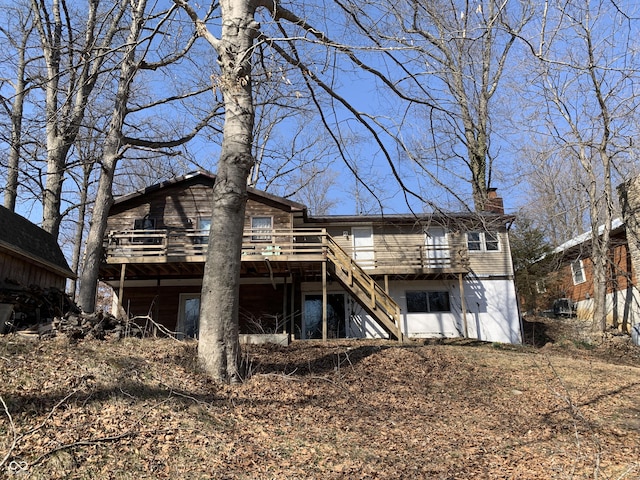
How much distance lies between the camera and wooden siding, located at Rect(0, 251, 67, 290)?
29.8 ft

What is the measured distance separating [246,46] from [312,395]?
18.5 ft

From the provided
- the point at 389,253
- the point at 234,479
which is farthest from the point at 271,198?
the point at 234,479

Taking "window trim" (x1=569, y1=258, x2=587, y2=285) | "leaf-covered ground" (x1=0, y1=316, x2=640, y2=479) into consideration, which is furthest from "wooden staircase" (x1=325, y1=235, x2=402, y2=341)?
"window trim" (x1=569, y1=258, x2=587, y2=285)

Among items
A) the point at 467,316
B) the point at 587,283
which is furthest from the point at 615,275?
the point at 467,316

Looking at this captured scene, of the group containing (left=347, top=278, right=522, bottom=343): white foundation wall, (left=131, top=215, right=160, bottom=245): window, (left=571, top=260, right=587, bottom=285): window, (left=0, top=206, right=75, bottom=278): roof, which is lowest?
(left=347, top=278, right=522, bottom=343): white foundation wall

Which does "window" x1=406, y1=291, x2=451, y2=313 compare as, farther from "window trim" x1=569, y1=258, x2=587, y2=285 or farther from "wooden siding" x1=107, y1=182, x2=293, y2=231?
"window trim" x1=569, y1=258, x2=587, y2=285

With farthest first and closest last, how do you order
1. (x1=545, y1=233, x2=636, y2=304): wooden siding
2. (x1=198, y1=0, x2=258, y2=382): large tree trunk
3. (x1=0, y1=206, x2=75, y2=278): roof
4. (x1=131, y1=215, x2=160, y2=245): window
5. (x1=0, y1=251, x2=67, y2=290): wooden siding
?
1. (x1=545, y1=233, x2=636, y2=304): wooden siding
2. (x1=131, y1=215, x2=160, y2=245): window
3. (x1=0, y1=206, x2=75, y2=278): roof
4. (x1=0, y1=251, x2=67, y2=290): wooden siding
5. (x1=198, y1=0, x2=258, y2=382): large tree trunk

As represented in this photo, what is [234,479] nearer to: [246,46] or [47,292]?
[246,46]

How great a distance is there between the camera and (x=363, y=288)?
15758mm

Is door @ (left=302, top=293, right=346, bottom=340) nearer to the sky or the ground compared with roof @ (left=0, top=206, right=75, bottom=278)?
nearer to the ground

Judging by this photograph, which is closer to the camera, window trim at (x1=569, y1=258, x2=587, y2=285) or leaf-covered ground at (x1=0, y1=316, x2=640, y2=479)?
leaf-covered ground at (x1=0, y1=316, x2=640, y2=479)

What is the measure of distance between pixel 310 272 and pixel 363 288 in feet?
8.98

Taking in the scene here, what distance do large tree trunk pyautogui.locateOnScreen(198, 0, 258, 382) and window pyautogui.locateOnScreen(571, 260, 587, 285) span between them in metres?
23.0

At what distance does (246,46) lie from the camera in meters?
Answer: 7.36
